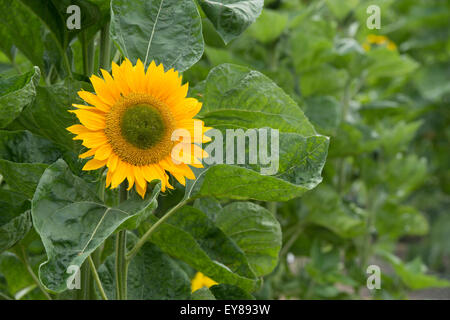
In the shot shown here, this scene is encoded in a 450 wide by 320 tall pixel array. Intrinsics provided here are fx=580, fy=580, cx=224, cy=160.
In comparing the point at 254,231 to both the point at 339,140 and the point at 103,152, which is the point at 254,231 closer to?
the point at 103,152

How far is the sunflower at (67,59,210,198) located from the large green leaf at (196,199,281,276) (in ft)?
0.51

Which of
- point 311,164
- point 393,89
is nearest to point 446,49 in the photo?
point 393,89

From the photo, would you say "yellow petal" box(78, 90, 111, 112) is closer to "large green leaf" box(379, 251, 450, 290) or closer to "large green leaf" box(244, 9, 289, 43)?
"large green leaf" box(244, 9, 289, 43)

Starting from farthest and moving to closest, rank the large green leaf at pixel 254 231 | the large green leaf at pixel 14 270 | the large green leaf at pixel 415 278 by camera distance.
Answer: the large green leaf at pixel 415 278
the large green leaf at pixel 14 270
the large green leaf at pixel 254 231

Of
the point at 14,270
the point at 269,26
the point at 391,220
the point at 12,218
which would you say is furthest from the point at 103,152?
the point at 391,220

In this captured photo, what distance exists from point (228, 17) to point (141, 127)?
110 mm

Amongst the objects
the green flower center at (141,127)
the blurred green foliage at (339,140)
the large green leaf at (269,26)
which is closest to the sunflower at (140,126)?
the green flower center at (141,127)

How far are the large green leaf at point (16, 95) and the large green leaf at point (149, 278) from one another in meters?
0.20

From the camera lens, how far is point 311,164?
466 millimetres

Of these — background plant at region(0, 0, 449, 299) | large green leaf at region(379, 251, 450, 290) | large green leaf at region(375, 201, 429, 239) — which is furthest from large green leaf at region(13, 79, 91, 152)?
large green leaf at region(375, 201, 429, 239)

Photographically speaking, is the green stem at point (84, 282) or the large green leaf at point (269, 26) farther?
the large green leaf at point (269, 26)

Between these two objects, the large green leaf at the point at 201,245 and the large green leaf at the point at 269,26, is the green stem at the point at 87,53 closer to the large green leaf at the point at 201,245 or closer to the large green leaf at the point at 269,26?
the large green leaf at the point at 201,245

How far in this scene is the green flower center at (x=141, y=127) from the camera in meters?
0.46

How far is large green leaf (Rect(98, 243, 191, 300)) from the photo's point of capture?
593mm
